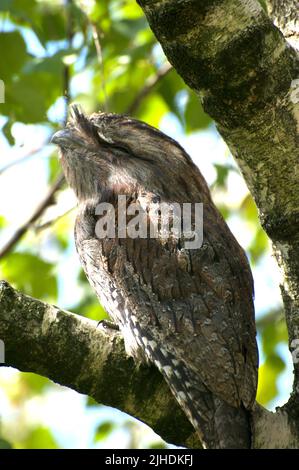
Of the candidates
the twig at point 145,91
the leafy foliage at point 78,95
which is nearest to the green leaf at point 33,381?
the leafy foliage at point 78,95

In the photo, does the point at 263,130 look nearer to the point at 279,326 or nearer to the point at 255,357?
the point at 255,357

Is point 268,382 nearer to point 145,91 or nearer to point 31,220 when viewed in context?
point 31,220

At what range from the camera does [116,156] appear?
13.6 ft

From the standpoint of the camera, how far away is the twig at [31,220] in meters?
5.27

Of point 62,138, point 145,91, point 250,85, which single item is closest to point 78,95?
point 145,91

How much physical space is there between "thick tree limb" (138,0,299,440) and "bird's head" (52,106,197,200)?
1005 mm

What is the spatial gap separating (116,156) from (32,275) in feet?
4.23

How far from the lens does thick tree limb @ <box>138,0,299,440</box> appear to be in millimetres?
2654

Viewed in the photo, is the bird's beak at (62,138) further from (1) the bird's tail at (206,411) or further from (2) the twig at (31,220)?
(1) the bird's tail at (206,411)

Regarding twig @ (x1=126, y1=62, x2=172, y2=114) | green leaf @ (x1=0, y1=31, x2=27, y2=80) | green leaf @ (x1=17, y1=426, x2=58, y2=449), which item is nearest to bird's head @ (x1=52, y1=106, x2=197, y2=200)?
green leaf @ (x1=0, y1=31, x2=27, y2=80)

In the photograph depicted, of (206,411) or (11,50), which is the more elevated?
(11,50)

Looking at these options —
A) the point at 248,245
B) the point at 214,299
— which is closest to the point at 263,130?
the point at 214,299

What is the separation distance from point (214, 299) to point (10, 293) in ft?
2.59

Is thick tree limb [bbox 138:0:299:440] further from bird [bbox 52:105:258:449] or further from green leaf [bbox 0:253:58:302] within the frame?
green leaf [bbox 0:253:58:302]
